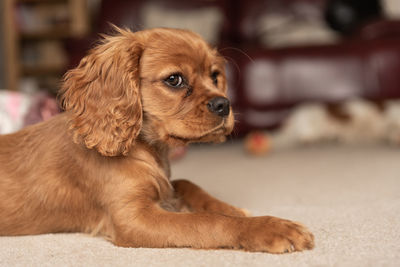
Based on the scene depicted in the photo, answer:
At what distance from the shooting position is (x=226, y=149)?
411 centimetres

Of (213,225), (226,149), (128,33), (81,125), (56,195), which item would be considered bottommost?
(226,149)

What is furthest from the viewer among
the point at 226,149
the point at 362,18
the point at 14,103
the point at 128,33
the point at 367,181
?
the point at 362,18

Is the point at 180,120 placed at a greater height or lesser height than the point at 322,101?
greater

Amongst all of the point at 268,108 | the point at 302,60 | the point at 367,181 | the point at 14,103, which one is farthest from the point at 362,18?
the point at 14,103

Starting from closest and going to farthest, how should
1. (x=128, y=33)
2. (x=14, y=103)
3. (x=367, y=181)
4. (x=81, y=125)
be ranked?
(x=81, y=125), (x=128, y=33), (x=367, y=181), (x=14, y=103)

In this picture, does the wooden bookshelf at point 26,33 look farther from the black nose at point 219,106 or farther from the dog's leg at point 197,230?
the dog's leg at point 197,230

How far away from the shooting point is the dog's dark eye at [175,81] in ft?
5.55

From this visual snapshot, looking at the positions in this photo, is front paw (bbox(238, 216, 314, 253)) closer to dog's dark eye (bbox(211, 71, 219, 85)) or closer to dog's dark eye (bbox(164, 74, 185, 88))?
dog's dark eye (bbox(164, 74, 185, 88))

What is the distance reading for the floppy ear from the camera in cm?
160

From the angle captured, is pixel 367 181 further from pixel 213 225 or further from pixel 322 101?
pixel 322 101

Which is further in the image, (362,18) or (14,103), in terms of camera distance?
(362,18)

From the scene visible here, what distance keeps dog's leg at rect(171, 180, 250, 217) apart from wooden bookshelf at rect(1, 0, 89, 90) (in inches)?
202

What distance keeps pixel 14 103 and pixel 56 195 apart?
5.45ft

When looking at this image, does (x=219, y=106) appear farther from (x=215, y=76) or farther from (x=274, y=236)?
(x=274, y=236)
